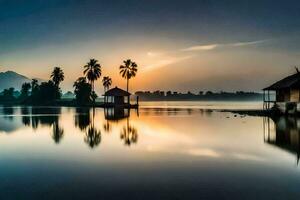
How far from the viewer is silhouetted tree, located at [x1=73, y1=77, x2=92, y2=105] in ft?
318

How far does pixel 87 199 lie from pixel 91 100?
306 feet

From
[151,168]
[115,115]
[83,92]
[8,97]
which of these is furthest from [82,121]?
[8,97]

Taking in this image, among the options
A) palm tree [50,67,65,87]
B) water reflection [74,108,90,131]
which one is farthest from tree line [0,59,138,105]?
water reflection [74,108,90,131]

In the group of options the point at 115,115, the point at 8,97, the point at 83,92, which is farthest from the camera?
the point at 8,97

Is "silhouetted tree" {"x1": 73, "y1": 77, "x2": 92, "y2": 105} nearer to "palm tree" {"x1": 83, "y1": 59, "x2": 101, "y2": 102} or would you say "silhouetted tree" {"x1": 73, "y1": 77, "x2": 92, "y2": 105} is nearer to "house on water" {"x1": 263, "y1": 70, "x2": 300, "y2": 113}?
"palm tree" {"x1": 83, "y1": 59, "x2": 101, "y2": 102}

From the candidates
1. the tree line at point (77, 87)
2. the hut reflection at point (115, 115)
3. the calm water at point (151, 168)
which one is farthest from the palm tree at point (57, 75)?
the calm water at point (151, 168)

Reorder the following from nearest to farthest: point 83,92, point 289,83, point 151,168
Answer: point 151,168 → point 289,83 → point 83,92

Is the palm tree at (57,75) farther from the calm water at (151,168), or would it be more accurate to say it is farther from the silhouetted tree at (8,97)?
the calm water at (151,168)

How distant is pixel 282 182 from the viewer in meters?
10.7

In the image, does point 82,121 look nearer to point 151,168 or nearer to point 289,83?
point 289,83

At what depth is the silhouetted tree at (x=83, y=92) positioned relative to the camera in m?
97.0

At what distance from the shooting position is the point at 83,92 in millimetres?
97438

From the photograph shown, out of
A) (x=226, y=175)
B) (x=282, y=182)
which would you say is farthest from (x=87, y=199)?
(x=282, y=182)

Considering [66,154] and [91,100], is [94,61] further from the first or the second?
[66,154]
